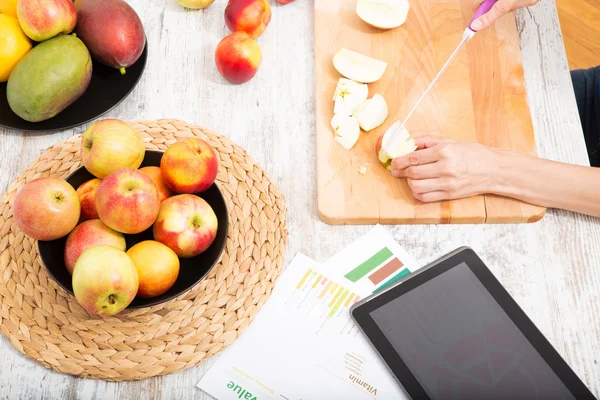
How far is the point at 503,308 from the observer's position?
938mm

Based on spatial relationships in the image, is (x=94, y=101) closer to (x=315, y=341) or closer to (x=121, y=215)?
(x=121, y=215)

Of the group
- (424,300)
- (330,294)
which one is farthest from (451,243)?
(330,294)

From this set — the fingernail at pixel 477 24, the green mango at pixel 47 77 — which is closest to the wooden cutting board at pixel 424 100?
the fingernail at pixel 477 24

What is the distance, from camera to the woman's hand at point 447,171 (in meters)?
1.04

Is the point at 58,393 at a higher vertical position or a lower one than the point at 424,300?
lower

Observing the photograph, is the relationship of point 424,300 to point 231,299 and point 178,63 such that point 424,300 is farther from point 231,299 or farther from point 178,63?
point 178,63

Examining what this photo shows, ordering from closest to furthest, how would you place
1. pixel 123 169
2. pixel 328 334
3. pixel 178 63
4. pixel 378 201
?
pixel 123 169, pixel 328 334, pixel 378 201, pixel 178 63

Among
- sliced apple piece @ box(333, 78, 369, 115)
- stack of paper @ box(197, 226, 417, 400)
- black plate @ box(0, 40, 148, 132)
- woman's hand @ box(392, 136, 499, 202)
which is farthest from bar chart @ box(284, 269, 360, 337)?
black plate @ box(0, 40, 148, 132)

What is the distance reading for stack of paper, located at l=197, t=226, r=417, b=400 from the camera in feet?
2.90

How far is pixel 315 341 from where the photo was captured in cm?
92

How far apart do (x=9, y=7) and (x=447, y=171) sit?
33.3 inches

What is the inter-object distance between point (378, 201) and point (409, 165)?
0.09 m

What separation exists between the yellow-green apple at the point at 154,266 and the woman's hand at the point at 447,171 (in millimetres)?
462

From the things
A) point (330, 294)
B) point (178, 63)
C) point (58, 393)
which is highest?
point (178, 63)
